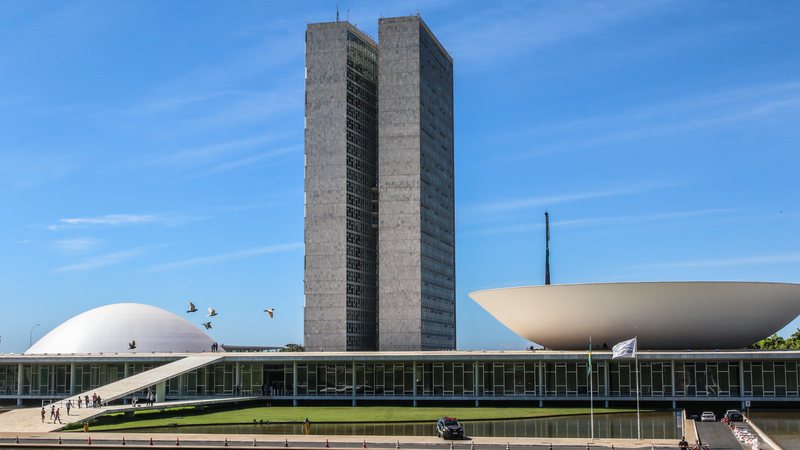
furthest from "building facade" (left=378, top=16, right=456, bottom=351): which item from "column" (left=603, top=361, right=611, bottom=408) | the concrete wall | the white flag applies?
the white flag

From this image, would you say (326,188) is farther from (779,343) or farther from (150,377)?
(779,343)

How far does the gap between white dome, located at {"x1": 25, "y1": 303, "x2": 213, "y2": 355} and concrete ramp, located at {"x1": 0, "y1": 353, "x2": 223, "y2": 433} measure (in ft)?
78.0

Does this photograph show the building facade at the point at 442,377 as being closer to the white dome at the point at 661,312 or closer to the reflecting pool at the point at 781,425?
the white dome at the point at 661,312

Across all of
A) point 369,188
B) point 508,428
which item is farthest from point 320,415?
point 369,188

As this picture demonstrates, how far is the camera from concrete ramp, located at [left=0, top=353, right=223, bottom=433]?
202 feet

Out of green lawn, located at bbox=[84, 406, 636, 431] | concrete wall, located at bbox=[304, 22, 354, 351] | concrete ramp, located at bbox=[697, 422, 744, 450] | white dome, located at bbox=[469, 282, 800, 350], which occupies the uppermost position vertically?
concrete wall, located at bbox=[304, 22, 354, 351]

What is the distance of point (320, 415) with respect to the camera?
68.1 m

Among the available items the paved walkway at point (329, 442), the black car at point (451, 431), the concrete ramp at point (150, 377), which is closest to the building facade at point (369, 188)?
the concrete ramp at point (150, 377)

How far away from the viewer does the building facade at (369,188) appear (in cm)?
11975

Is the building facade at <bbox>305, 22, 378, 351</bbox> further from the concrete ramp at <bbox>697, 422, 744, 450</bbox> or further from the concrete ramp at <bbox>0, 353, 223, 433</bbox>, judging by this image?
the concrete ramp at <bbox>697, 422, 744, 450</bbox>

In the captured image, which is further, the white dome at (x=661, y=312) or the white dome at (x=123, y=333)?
A: the white dome at (x=123, y=333)

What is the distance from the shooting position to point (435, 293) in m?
134

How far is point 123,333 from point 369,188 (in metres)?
36.7

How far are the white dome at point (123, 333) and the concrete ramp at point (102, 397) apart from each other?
23760mm
